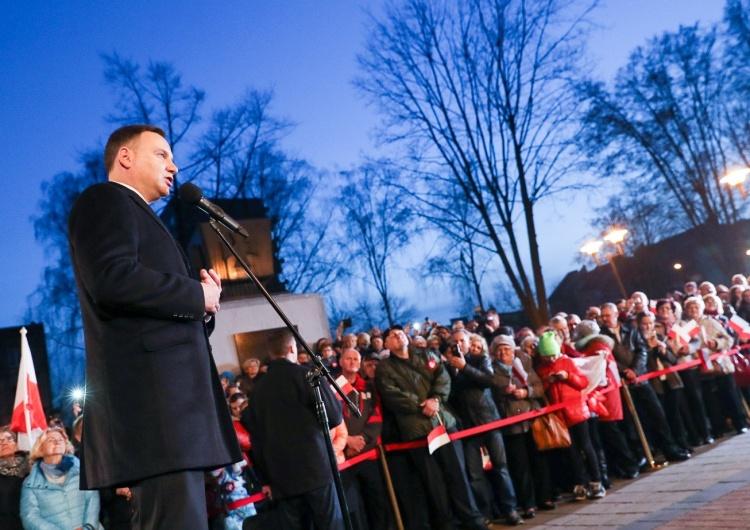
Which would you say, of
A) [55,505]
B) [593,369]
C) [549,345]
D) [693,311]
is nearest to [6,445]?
[55,505]

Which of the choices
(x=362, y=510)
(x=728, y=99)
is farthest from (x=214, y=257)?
(x=728, y=99)

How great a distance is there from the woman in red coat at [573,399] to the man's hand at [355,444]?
8.91 feet

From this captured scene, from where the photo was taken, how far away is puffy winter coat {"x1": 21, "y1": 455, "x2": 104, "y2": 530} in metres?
6.00

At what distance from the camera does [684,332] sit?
10.9 metres

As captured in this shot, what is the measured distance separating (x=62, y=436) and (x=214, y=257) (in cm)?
1418

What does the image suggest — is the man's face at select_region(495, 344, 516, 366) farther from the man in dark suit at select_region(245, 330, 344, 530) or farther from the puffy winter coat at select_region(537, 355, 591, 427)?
the man in dark suit at select_region(245, 330, 344, 530)

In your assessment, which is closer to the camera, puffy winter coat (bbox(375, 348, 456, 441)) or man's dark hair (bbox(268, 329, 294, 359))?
man's dark hair (bbox(268, 329, 294, 359))

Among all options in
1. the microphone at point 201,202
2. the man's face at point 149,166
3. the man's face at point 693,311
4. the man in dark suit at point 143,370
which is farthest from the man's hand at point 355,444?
the man's face at point 693,311

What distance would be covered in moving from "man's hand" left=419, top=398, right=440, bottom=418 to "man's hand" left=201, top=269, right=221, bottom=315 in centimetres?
533

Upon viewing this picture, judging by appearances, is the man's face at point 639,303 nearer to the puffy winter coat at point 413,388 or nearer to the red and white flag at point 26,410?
the puffy winter coat at point 413,388

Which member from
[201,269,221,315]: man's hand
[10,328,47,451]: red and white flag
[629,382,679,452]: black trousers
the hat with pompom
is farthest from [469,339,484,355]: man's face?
[201,269,221,315]: man's hand

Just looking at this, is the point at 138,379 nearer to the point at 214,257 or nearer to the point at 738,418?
the point at 738,418

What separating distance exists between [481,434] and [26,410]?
551cm

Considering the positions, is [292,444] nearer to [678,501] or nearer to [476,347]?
[476,347]
